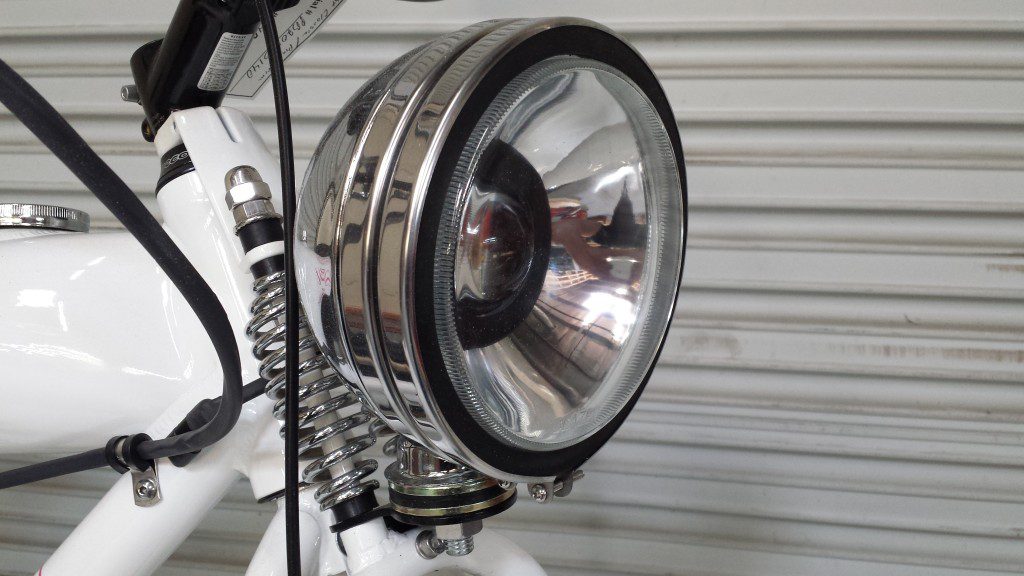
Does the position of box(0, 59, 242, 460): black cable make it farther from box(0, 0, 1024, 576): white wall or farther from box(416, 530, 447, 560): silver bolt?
box(0, 0, 1024, 576): white wall

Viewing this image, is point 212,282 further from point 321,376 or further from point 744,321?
point 744,321

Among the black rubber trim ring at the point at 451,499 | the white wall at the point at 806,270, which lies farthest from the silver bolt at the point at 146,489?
the white wall at the point at 806,270

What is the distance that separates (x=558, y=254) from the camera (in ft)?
1.72

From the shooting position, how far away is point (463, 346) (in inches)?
17.1

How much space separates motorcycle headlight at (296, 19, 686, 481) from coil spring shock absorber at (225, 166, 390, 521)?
0.08 metres

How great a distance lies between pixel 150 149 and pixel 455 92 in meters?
1.27

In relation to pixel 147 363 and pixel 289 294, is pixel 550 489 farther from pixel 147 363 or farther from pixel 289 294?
pixel 147 363

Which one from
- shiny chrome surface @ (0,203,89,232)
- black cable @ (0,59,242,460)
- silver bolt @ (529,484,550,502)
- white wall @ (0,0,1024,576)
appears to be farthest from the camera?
white wall @ (0,0,1024,576)

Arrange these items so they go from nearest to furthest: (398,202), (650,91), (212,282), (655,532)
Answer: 1. (398,202)
2. (650,91)
3. (212,282)
4. (655,532)

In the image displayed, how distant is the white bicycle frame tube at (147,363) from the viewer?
0.60 metres

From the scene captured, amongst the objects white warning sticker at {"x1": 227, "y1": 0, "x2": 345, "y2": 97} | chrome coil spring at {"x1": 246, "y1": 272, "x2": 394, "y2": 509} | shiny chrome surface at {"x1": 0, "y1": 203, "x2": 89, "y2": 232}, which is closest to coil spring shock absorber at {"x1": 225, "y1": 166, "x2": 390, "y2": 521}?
chrome coil spring at {"x1": 246, "y1": 272, "x2": 394, "y2": 509}

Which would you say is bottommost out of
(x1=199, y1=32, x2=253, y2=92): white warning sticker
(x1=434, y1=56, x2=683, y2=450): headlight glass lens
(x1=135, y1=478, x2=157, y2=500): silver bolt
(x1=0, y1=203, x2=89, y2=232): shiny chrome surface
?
(x1=135, y1=478, x2=157, y2=500): silver bolt

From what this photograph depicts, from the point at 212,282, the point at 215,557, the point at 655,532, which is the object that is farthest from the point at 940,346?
the point at 215,557

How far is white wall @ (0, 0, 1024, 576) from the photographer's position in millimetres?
1247
